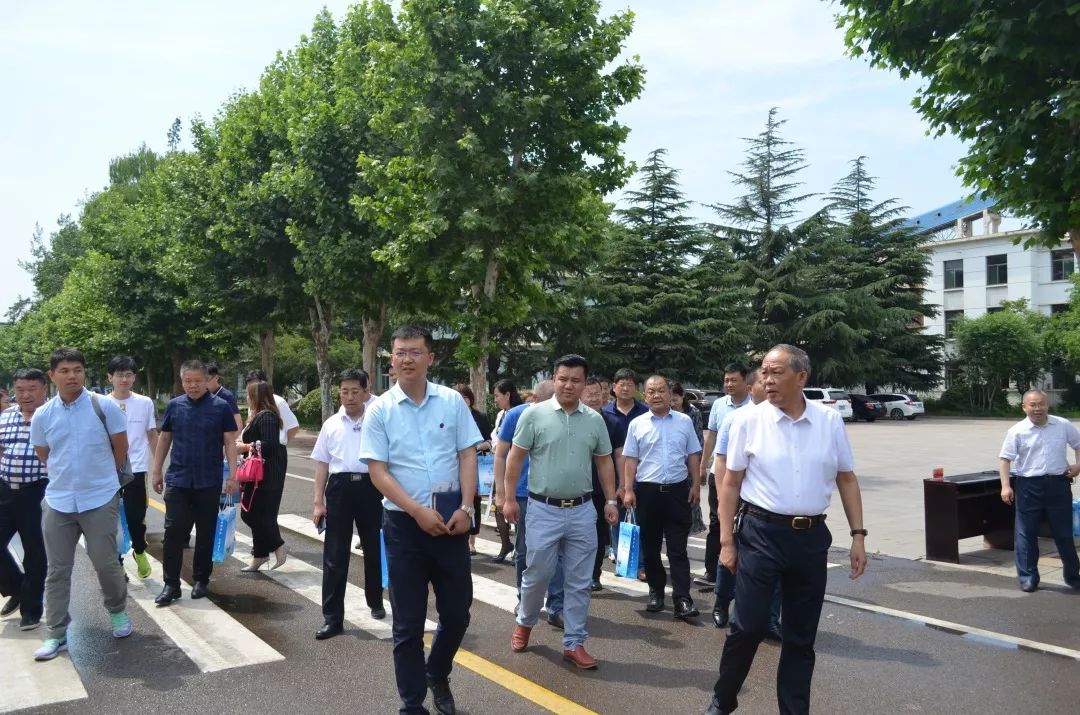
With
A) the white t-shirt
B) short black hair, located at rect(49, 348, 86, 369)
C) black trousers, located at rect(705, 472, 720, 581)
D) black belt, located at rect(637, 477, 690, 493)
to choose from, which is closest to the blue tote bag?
black belt, located at rect(637, 477, 690, 493)

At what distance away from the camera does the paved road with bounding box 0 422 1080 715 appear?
4.68 meters

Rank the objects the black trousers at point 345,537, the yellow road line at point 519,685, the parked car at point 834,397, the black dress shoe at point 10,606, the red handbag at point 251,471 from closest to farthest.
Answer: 1. the yellow road line at point 519,685
2. the black trousers at point 345,537
3. the black dress shoe at point 10,606
4. the red handbag at point 251,471
5. the parked car at point 834,397

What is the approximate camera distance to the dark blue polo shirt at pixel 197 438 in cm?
684

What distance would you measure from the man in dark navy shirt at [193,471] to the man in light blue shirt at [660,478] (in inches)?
127

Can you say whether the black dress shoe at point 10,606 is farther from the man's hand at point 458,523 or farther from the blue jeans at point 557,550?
the man's hand at point 458,523

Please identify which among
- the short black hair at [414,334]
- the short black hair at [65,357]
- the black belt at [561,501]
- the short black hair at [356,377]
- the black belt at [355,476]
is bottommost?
the black belt at [561,501]

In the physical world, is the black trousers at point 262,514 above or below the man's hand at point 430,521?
below

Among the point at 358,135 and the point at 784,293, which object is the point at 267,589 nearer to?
the point at 358,135

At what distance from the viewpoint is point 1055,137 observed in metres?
7.96

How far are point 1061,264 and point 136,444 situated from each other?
53889 mm

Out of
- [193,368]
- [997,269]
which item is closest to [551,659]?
[193,368]

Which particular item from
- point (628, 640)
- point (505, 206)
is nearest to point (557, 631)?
point (628, 640)

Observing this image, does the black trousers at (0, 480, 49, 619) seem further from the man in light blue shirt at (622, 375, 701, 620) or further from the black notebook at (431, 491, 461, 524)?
the man in light blue shirt at (622, 375, 701, 620)

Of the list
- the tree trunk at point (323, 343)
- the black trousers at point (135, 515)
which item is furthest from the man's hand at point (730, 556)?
the tree trunk at point (323, 343)
